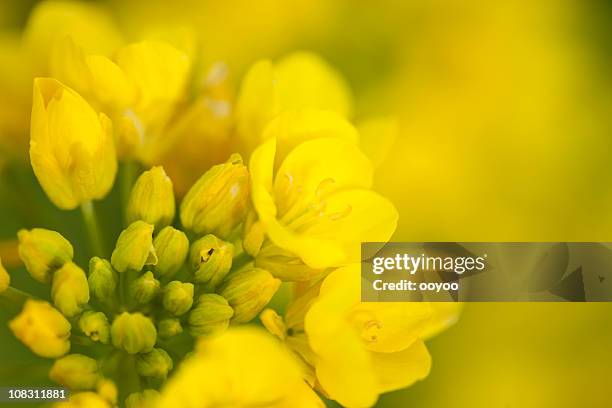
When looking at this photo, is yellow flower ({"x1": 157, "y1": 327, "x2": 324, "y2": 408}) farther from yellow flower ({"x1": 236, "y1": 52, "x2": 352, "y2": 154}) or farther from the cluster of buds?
yellow flower ({"x1": 236, "y1": 52, "x2": 352, "y2": 154})

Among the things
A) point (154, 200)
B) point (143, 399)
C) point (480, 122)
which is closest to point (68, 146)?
point (154, 200)

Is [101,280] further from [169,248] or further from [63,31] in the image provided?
[63,31]

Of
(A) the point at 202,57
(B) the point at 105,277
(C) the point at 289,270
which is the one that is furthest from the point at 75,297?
(A) the point at 202,57

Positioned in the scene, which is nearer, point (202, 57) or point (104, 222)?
point (104, 222)

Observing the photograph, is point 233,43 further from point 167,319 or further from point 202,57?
point 167,319

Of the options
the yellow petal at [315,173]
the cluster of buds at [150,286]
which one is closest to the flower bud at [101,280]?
the cluster of buds at [150,286]

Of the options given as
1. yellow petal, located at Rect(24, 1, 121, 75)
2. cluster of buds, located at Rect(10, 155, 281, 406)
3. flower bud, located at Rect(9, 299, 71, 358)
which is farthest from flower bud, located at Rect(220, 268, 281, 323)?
yellow petal, located at Rect(24, 1, 121, 75)

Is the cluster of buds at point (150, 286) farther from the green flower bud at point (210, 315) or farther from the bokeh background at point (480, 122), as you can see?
the bokeh background at point (480, 122)

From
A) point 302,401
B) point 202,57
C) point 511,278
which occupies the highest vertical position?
point 202,57
